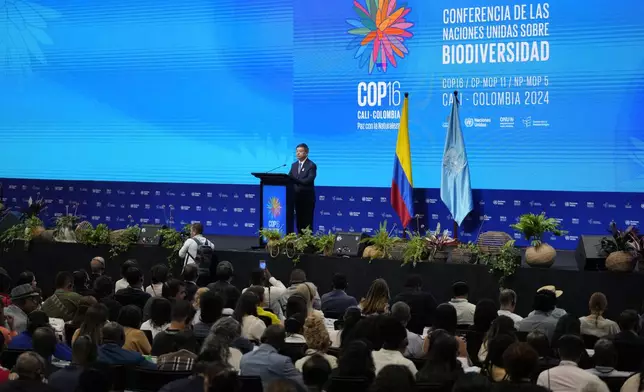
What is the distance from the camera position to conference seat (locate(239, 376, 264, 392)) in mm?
5668

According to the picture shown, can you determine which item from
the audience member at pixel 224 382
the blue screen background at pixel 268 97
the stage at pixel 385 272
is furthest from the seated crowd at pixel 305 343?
the blue screen background at pixel 268 97

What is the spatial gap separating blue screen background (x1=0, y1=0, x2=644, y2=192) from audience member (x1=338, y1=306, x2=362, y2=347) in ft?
20.5

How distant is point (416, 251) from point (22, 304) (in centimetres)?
444

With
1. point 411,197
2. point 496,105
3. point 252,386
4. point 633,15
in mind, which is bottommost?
point 252,386

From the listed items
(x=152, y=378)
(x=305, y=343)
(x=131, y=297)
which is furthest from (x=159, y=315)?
(x=152, y=378)

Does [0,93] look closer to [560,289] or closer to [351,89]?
[351,89]

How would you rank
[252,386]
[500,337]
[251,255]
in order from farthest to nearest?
1. [251,255]
2. [500,337]
3. [252,386]

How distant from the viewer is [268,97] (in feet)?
51.4

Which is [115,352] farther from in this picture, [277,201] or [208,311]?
[277,201]

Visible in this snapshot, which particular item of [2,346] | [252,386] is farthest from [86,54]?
[252,386]

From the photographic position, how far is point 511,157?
13570 mm

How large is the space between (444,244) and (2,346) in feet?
19.4

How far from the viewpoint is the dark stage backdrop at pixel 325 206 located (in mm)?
13094

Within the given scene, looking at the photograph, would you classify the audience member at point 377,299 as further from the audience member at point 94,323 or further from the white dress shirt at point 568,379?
the white dress shirt at point 568,379
